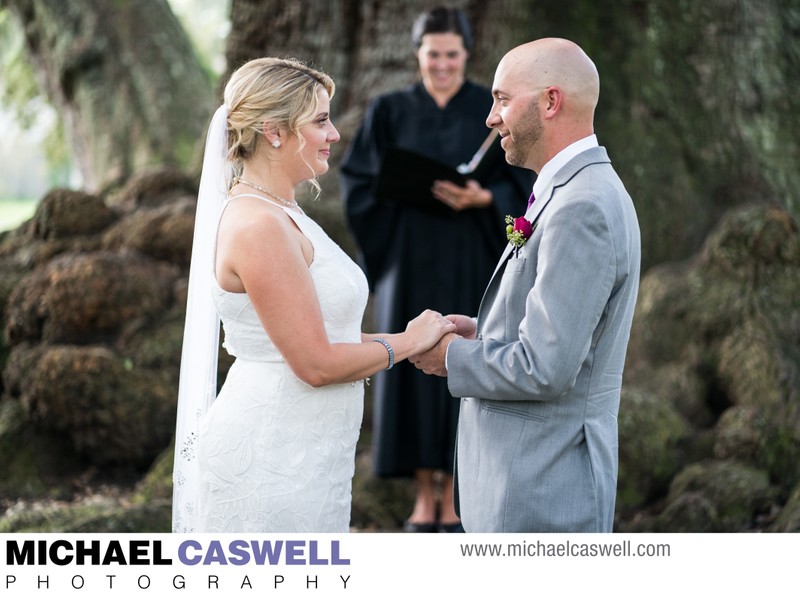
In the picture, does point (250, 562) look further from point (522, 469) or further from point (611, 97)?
point (611, 97)

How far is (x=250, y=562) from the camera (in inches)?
126

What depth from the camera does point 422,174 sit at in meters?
5.12

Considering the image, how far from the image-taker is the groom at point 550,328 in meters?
2.64

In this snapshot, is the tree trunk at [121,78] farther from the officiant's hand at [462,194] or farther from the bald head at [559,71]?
the bald head at [559,71]

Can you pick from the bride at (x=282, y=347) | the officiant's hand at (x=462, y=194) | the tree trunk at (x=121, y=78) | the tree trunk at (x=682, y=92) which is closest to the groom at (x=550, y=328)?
the bride at (x=282, y=347)

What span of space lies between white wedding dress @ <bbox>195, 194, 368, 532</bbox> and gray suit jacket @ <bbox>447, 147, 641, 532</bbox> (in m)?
0.42

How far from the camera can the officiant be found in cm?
536

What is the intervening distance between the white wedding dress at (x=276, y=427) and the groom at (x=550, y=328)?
43cm

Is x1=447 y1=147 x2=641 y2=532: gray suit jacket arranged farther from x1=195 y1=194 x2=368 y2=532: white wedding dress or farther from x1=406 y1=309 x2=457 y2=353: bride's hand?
x1=195 y1=194 x2=368 y2=532: white wedding dress

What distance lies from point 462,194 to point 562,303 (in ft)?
8.63

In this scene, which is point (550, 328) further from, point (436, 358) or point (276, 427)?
point (276, 427)

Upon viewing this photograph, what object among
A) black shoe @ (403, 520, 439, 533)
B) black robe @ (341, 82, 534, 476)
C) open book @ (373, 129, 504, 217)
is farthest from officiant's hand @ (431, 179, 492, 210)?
black shoe @ (403, 520, 439, 533)

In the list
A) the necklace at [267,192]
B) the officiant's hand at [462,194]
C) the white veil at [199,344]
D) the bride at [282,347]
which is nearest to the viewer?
the bride at [282,347]

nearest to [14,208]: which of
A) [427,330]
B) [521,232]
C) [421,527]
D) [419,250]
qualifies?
[419,250]
